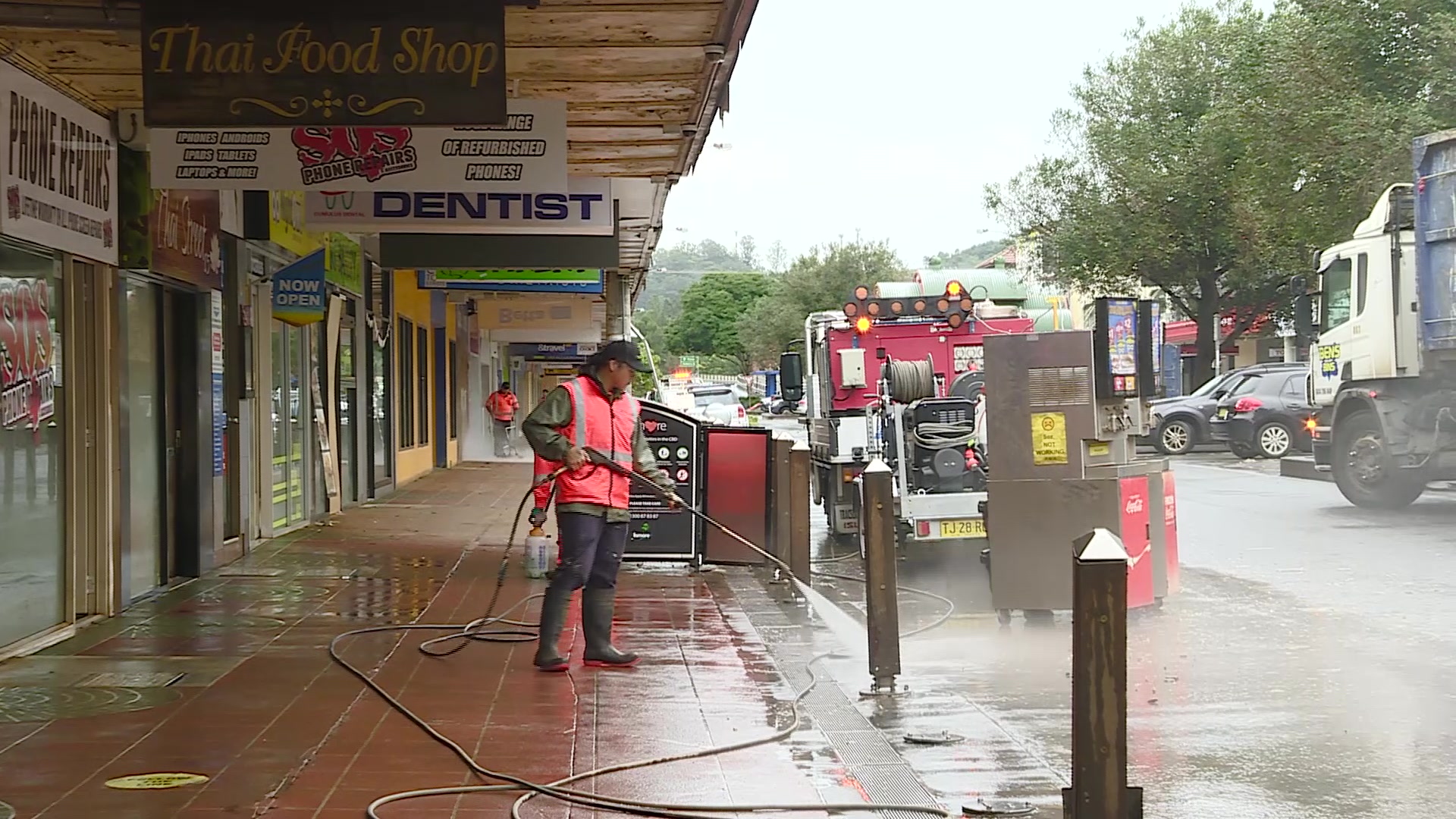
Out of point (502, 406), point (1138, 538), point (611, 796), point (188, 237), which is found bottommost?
point (611, 796)

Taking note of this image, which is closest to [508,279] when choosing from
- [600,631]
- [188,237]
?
[188,237]

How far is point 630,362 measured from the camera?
8172mm

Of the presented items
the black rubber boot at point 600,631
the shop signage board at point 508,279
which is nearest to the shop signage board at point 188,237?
the black rubber boot at point 600,631

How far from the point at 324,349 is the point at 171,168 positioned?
7867 mm

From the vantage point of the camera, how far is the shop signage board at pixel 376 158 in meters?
9.28

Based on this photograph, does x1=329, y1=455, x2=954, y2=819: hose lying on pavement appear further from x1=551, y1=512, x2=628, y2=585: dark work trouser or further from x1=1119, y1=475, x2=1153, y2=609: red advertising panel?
x1=1119, y1=475, x2=1153, y2=609: red advertising panel

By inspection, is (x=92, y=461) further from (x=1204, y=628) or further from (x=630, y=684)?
(x=1204, y=628)

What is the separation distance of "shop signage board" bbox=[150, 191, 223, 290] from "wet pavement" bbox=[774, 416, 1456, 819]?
536cm

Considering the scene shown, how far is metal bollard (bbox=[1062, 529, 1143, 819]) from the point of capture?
4.35m

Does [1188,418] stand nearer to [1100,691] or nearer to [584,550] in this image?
[584,550]

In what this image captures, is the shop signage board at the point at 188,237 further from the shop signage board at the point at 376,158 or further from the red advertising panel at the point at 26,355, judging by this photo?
the red advertising panel at the point at 26,355

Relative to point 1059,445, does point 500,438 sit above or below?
below

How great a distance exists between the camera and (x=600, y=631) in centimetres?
826

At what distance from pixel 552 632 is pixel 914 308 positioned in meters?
8.79
